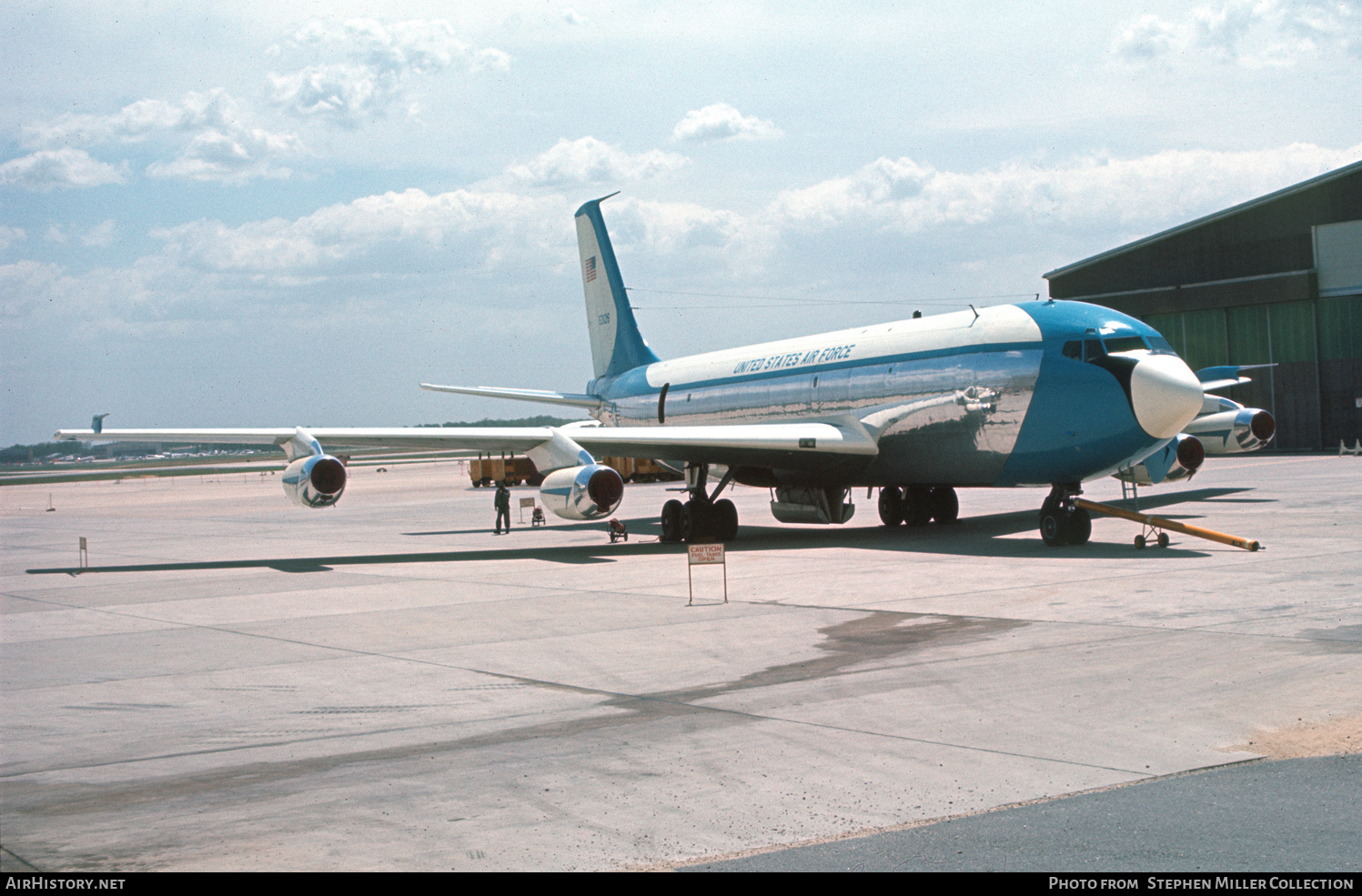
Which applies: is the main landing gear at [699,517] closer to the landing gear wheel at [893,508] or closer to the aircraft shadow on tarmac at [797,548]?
the aircraft shadow on tarmac at [797,548]

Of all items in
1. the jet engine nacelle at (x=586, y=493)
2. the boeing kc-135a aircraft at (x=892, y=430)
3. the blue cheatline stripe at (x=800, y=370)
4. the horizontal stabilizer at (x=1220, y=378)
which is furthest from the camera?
the horizontal stabilizer at (x=1220, y=378)

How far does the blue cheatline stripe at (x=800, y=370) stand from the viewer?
2353cm

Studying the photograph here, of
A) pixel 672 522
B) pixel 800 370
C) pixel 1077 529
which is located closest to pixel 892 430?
pixel 800 370

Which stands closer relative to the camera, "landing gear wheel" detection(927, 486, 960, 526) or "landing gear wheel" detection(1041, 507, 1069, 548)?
"landing gear wheel" detection(1041, 507, 1069, 548)

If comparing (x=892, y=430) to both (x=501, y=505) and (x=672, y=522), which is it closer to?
(x=672, y=522)

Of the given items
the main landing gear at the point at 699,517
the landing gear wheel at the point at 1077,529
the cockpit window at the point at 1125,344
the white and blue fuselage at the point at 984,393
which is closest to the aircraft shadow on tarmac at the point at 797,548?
the landing gear wheel at the point at 1077,529

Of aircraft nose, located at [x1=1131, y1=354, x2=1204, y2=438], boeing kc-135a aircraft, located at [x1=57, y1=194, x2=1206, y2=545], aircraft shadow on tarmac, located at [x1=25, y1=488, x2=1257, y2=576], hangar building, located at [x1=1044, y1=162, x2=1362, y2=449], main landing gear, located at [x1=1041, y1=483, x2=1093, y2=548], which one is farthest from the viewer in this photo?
hangar building, located at [x1=1044, y1=162, x2=1362, y2=449]

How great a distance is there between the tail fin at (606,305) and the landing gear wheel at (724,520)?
33.1 feet

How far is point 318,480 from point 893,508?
13718 mm

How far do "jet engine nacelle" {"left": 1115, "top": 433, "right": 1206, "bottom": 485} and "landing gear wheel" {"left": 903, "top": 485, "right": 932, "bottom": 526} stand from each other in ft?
17.2

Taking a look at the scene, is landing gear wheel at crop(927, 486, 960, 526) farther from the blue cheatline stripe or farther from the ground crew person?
the ground crew person

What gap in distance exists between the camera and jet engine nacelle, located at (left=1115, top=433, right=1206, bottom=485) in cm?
3016

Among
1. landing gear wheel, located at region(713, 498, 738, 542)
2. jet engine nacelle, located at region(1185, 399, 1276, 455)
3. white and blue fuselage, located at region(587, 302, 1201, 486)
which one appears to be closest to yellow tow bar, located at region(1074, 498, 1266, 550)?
white and blue fuselage, located at region(587, 302, 1201, 486)

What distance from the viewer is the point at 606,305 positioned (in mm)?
38250
